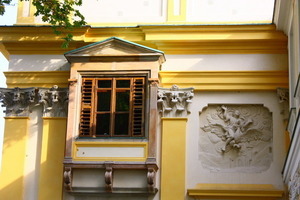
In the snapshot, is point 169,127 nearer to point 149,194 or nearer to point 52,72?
point 149,194

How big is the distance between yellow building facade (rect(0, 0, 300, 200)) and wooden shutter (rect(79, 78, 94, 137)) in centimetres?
3

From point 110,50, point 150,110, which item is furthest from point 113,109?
point 110,50

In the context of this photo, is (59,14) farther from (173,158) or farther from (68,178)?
(173,158)

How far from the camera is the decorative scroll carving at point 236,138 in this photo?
18.5 metres

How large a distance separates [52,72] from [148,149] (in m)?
3.24

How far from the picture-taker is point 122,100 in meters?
18.8

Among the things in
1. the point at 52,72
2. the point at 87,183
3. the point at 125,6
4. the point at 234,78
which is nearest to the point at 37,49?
the point at 52,72

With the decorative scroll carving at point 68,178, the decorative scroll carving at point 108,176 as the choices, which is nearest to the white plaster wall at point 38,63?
the decorative scroll carving at point 68,178

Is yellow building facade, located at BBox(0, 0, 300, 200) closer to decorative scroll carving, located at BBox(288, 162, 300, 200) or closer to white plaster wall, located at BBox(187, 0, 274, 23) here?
white plaster wall, located at BBox(187, 0, 274, 23)

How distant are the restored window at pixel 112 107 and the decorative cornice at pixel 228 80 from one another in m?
0.83

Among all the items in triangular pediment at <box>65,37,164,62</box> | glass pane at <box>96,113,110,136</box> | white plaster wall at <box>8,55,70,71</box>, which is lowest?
glass pane at <box>96,113,110,136</box>

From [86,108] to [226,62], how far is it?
142 inches

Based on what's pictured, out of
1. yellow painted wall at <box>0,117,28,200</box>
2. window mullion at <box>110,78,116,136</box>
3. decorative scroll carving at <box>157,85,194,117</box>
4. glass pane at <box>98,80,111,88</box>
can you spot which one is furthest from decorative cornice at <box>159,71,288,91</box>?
yellow painted wall at <box>0,117,28,200</box>

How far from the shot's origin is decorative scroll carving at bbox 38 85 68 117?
19.0 meters
